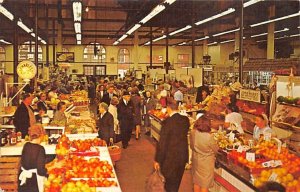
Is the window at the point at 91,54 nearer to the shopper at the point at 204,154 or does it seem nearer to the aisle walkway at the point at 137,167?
the aisle walkway at the point at 137,167

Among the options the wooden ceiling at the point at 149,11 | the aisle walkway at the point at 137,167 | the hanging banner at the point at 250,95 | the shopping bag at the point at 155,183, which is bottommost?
the aisle walkway at the point at 137,167

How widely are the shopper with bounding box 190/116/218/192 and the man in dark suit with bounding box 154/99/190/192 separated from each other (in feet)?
0.75

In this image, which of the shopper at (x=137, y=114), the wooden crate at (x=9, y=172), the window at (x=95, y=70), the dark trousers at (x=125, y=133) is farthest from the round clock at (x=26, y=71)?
the window at (x=95, y=70)

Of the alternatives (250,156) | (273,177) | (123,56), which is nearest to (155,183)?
(250,156)

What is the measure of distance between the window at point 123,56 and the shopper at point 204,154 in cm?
3490

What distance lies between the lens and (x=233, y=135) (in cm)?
750

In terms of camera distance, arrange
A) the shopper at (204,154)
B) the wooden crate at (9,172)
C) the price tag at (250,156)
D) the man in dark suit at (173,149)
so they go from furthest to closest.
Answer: the wooden crate at (9,172)
the man in dark suit at (173,149)
the shopper at (204,154)
the price tag at (250,156)

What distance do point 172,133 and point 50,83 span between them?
1388 centimetres

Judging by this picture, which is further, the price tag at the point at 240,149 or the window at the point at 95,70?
the window at the point at 95,70

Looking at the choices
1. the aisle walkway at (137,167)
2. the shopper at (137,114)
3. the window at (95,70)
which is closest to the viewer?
the aisle walkway at (137,167)

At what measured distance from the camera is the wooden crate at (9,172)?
726 cm

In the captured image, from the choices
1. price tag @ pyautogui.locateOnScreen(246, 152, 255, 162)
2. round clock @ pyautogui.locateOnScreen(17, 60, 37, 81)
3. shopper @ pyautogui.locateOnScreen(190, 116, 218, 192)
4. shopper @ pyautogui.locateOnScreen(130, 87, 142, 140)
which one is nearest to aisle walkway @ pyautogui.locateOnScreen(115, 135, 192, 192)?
shopper @ pyautogui.locateOnScreen(130, 87, 142, 140)

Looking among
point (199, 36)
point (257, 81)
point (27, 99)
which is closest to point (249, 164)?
point (27, 99)

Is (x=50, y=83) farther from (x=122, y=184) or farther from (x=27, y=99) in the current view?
(x=122, y=184)
